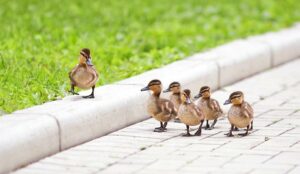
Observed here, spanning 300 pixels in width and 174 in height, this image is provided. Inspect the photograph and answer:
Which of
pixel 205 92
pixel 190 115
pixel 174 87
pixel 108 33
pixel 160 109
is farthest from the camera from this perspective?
pixel 108 33

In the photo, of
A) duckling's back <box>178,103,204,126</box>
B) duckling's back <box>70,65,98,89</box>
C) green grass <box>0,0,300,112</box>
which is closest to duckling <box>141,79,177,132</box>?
duckling's back <box>178,103,204,126</box>

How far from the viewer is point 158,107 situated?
984cm

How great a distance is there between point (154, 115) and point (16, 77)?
1.70 metres

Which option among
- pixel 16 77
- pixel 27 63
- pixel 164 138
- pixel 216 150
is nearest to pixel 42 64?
pixel 27 63

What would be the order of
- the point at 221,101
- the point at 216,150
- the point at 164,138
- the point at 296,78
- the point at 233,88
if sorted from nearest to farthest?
1. the point at 216,150
2. the point at 164,138
3. the point at 221,101
4. the point at 233,88
5. the point at 296,78

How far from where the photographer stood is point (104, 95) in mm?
9984

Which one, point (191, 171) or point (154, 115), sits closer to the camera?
point (191, 171)

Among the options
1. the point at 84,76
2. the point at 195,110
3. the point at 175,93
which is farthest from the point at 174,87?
the point at 84,76

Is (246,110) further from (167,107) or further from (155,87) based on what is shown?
(155,87)

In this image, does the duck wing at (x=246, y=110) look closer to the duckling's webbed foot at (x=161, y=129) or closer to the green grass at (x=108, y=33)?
the duckling's webbed foot at (x=161, y=129)

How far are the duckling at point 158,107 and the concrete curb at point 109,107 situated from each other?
0.27m

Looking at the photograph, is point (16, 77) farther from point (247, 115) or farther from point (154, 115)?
point (247, 115)

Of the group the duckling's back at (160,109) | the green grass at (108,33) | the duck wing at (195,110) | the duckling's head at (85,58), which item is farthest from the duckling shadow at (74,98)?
the duck wing at (195,110)

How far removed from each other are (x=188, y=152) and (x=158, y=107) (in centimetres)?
109
